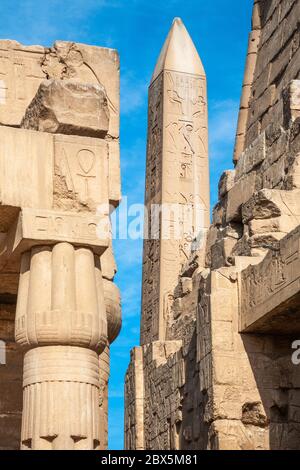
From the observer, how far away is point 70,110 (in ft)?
31.2

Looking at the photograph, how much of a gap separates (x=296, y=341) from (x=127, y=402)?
719 centimetres

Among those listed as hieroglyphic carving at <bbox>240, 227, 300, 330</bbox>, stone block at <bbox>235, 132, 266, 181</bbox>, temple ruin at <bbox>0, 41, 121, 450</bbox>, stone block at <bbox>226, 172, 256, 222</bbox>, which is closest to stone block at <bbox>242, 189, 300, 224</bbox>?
hieroglyphic carving at <bbox>240, 227, 300, 330</bbox>

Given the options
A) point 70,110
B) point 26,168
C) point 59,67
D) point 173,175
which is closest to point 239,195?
point 59,67

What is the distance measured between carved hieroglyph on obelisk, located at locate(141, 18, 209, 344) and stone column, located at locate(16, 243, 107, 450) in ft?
34.0

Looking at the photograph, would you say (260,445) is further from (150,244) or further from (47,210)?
(150,244)

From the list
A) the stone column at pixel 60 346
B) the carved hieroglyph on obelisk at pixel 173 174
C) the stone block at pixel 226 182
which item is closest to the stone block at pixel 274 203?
the stone block at pixel 226 182

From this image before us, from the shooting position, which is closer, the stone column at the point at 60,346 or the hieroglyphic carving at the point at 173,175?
the stone column at the point at 60,346

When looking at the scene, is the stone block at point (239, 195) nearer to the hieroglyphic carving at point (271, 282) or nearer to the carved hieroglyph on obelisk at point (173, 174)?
the hieroglyphic carving at point (271, 282)

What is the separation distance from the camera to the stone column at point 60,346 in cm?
862

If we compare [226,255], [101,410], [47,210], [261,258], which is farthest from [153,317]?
[47,210]

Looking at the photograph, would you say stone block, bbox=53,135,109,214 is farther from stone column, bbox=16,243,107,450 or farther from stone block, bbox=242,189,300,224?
stone block, bbox=242,189,300,224

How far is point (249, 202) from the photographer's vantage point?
13.7 metres

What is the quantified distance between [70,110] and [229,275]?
400 cm

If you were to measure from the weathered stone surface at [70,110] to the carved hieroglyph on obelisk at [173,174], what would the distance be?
32.6 feet
